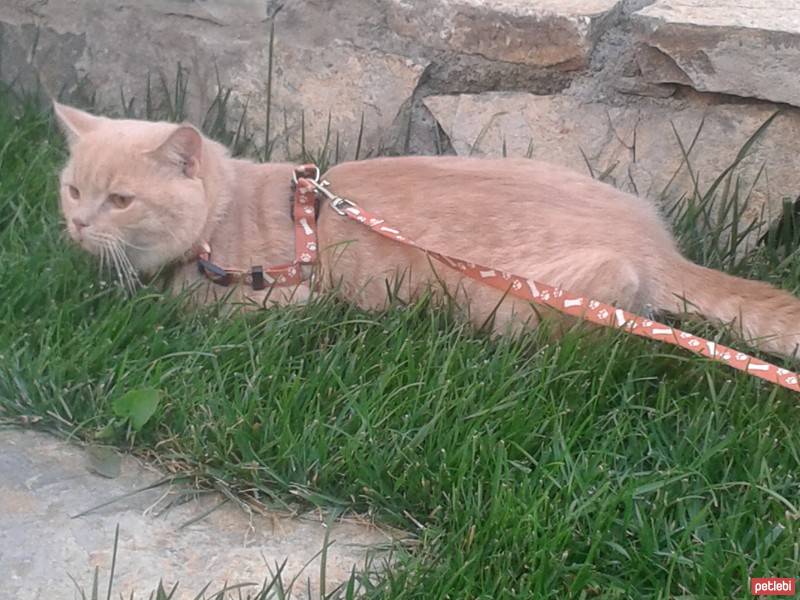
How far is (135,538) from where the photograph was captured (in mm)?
1926

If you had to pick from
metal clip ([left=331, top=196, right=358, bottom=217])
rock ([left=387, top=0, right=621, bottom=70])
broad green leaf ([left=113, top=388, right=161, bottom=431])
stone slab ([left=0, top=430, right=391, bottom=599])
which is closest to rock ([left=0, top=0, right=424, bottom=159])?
rock ([left=387, top=0, right=621, bottom=70])

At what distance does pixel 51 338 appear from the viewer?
2.33 meters

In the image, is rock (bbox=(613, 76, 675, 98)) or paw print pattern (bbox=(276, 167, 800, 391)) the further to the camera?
rock (bbox=(613, 76, 675, 98))

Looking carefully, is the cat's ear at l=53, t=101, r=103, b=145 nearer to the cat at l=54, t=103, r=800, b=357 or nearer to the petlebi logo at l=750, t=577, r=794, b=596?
the cat at l=54, t=103, r=800, b=357

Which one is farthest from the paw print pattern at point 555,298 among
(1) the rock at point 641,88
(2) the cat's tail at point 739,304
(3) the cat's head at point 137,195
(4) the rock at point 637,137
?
(1) the rock at point 641,88

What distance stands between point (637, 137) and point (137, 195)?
4.24ft

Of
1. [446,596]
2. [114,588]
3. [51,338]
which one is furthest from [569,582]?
[51,338]

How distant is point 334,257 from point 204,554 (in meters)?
0.87

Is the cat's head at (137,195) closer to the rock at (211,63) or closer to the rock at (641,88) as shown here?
the rock at (211,63)

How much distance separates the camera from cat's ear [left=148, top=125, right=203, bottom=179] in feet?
8.05

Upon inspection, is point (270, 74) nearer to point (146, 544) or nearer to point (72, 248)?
point (72, 248)

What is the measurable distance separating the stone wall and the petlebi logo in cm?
128

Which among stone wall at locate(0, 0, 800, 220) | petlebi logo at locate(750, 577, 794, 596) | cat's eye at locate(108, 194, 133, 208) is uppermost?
stone wall at locate(0, 0, 800, 220)

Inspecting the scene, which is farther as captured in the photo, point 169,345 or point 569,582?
point 169,345
